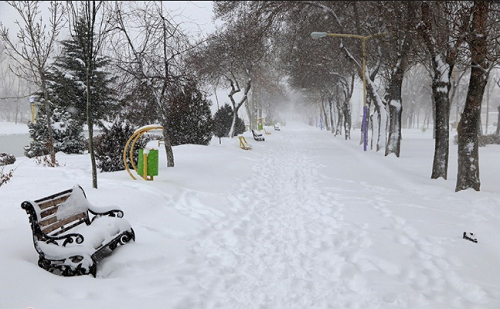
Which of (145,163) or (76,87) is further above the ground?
(76,87)

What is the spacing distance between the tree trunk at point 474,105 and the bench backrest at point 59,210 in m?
8.33

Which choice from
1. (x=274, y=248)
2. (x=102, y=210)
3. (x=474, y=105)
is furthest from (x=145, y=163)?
(x=474, y=105)

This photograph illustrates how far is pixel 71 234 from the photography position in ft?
12.5

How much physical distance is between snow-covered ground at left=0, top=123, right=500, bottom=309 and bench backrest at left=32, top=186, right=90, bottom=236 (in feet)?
1.32

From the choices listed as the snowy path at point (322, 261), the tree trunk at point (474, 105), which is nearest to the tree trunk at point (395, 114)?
the tree trunk at point (474, 105)

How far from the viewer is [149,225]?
554 cm

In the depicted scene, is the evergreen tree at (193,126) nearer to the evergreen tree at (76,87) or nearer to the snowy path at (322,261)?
the evergreen tree at (76,87)

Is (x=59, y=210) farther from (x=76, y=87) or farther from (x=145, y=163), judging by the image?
(x=76, y=87)

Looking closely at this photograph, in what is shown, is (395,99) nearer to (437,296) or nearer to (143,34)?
(143,34)

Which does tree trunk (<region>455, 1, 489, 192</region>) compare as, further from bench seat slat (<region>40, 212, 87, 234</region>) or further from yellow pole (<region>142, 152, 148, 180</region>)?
bench seat slat (<region>40, 212, 87, 234</region>)

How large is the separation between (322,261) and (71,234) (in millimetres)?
3248

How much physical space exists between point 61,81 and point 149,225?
56.4ft

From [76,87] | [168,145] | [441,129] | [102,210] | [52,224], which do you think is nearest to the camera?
[52,224]

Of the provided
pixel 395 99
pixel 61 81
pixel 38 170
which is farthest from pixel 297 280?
pixel 61 81
